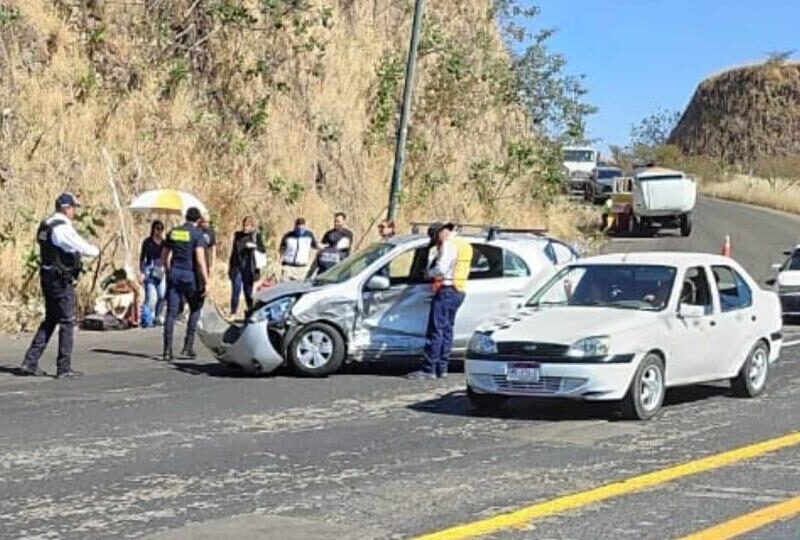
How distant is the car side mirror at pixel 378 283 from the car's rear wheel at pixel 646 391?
157 inches

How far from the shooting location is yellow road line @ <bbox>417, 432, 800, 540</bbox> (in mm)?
7625

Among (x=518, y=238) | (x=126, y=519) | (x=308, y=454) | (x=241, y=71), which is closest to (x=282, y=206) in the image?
(x=241, y=71)

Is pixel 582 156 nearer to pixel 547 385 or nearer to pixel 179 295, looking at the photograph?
pixel 179 295

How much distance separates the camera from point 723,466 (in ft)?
31.6

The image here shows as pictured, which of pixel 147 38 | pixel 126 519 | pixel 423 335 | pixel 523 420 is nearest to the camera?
pixel 126 519

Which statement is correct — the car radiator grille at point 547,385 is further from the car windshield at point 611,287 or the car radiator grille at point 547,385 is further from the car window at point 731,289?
the car window at point 731,289

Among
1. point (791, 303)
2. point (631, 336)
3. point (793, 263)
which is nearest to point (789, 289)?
point (791, 303)

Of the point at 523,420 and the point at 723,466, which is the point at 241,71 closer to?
the point at 523,420

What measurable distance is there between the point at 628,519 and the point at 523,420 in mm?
3959

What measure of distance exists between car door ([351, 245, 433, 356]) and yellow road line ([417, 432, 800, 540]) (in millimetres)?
5247

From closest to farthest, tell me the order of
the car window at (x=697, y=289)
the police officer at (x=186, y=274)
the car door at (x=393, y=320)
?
1. the car window at (x=697, y=289)
2. the car door at (x=393, y=320)
3. the police officer at (x=186, y=274)

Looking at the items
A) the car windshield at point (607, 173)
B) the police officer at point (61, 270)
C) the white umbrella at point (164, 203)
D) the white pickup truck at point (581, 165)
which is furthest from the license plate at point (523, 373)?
the car windshield at point (607, 173)

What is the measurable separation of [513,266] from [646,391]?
436cm

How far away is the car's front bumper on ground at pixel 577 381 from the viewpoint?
11.5 meters
